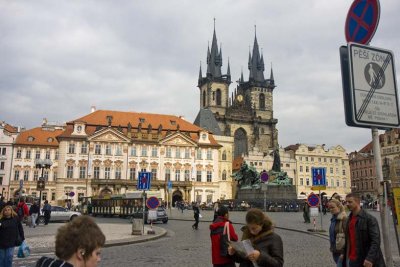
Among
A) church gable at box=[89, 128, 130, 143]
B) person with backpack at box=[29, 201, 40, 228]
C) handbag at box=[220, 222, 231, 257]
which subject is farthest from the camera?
church gable at box=[89, 128, 130, 143]

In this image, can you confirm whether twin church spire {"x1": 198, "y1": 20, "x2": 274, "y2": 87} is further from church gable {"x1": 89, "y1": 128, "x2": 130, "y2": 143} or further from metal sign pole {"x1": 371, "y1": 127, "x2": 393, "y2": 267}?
metal sign pole {"x1": 371, "y1": 127, "x2": 393, "y2": 267}

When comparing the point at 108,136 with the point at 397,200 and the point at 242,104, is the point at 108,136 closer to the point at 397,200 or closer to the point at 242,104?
the point at 242,104

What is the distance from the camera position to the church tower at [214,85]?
9538cm

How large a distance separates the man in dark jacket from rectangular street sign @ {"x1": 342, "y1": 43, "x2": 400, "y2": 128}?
137 centimetres

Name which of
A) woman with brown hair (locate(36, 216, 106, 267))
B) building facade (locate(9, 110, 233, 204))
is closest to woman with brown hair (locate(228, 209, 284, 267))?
woman with brown hair (locate(36, 216, 106, 267))

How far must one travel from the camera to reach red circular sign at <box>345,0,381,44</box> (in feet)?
12.6

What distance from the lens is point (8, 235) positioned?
23.2 feet

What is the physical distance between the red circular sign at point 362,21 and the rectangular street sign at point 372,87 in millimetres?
302

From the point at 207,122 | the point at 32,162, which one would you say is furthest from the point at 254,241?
the point at 207,122

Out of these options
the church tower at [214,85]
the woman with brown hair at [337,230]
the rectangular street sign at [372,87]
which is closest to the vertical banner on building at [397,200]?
the rectangular street sign at [372,87]

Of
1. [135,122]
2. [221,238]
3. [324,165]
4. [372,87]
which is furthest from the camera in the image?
[324,165]

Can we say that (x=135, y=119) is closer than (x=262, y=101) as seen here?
Yes

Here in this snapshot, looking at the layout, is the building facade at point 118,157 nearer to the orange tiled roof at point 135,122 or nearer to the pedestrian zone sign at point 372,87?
the orange tiled roof at point 135,122

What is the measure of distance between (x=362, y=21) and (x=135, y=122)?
59241 mm
